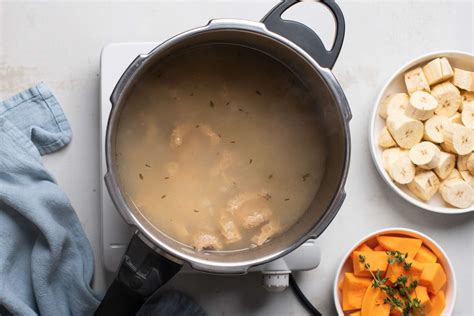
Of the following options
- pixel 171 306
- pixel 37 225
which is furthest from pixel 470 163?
pixel 37 225

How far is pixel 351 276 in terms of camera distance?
94 centimetres

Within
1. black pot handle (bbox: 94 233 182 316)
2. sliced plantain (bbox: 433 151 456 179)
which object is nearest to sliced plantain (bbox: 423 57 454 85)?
sliced plantain (bbox: 433 151 456 179)

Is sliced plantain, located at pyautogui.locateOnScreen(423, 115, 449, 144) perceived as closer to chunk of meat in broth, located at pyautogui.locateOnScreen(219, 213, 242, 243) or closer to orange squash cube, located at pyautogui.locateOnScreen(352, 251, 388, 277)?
orange squash cube, located at pyautogui.locateOnScreen(352, 251, 388, 277)

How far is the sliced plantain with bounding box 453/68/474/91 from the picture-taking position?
95 cm

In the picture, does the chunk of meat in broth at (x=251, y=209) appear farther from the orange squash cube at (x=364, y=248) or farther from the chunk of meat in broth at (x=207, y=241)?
the orange squash cube at (x=364, y=248)

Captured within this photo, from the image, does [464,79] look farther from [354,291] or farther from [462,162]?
[354,291]

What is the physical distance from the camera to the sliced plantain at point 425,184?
94 centimetres

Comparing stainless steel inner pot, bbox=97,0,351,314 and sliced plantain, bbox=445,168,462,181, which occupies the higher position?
stainless steel inner pot, bbox=97,0,351,314

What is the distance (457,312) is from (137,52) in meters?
0.58

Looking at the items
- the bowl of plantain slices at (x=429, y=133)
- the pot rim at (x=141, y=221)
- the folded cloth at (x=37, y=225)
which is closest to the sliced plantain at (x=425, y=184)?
the bowl of plantain slices at (x=429, y=133)

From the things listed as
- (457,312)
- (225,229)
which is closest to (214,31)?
(225,229)

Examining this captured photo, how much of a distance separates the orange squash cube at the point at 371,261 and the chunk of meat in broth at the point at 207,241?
21 centimetres

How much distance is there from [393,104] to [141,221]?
0.39 m

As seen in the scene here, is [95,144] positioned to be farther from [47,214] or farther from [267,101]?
[267,101]
